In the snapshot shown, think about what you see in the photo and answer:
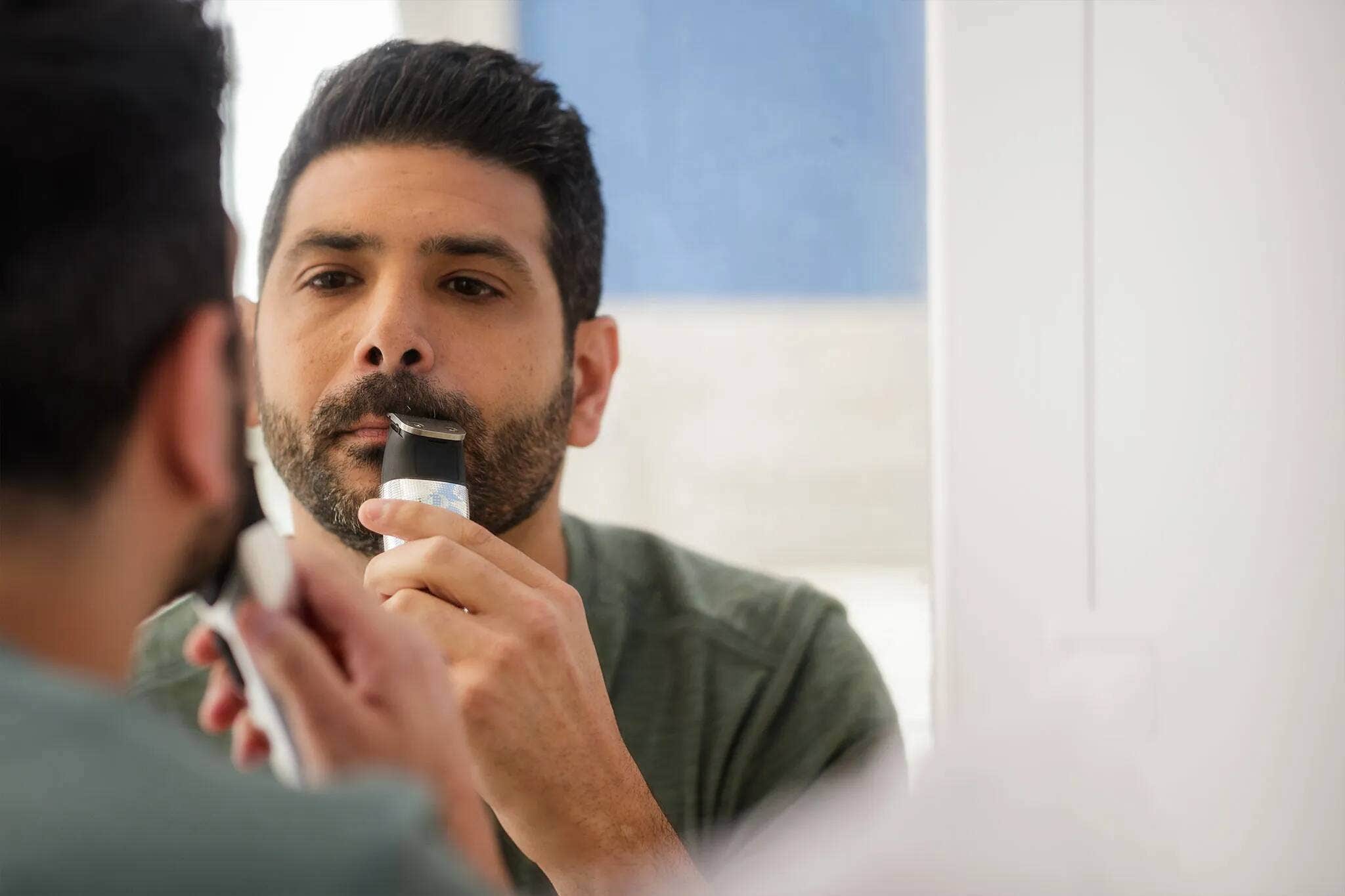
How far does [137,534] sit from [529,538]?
0.67 m

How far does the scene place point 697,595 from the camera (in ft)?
3.53

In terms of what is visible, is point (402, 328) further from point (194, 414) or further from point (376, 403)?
point (194, 414)

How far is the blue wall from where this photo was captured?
126cm

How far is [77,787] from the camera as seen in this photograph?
315 millimetres

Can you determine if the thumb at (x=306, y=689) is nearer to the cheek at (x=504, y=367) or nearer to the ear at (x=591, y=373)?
the cheek at (x=504, y=367)

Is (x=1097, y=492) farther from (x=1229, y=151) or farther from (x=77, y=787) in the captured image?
(x=77, y=787)

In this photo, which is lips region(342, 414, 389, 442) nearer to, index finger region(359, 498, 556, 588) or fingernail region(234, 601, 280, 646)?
index finger region(359, 498, 556, 588)

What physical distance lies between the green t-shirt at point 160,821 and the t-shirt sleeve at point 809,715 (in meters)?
0.67

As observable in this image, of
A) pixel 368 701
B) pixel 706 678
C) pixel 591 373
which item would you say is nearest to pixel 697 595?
pixel 706 678

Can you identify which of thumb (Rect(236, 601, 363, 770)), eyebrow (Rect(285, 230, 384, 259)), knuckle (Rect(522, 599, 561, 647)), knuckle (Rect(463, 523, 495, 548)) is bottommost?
knuckle (Rect(522, 599, 561, 647))

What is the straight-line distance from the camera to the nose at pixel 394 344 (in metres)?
0.92

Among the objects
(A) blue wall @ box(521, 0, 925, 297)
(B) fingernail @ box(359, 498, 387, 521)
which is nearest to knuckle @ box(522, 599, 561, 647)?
(B) fingernail @ box(359, 498, 387, 521)

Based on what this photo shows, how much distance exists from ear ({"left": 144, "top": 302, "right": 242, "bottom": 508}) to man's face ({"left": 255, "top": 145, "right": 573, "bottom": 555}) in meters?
0.49

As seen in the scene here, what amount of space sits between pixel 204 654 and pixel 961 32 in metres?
1.00
